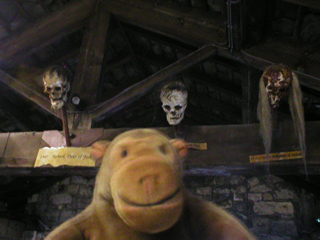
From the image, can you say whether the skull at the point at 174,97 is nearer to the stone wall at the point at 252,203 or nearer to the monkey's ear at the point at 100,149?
the monkey's ear at the point at 100,149

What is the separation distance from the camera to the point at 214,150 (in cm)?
174

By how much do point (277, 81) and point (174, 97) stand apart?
42 centimetres

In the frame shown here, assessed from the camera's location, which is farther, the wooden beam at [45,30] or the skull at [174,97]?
the wooden beam at [45,30]

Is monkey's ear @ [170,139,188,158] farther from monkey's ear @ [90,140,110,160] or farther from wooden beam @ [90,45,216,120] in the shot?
wooden beam @ [90,45,216,120]

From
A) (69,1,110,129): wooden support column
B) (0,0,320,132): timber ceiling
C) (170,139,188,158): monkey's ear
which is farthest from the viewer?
(69,1,110,129): wooden support column

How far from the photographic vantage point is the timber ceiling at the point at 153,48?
6.10 ft

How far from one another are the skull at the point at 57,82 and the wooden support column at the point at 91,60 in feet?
2.10

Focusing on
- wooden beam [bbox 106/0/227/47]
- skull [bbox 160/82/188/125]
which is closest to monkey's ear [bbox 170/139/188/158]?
skull [bbox 160/82/188/125]

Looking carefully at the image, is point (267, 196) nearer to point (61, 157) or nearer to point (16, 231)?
point (61, 157)

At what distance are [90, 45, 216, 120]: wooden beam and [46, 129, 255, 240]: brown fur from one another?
135cm

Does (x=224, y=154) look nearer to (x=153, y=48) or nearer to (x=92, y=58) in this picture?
(x=92, y=58)

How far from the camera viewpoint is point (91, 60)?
238cm

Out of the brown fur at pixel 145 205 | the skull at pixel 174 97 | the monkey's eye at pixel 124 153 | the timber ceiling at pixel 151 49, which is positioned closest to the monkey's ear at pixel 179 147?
the brown fur at pixel 145 205

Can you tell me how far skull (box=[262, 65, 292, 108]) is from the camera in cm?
123
